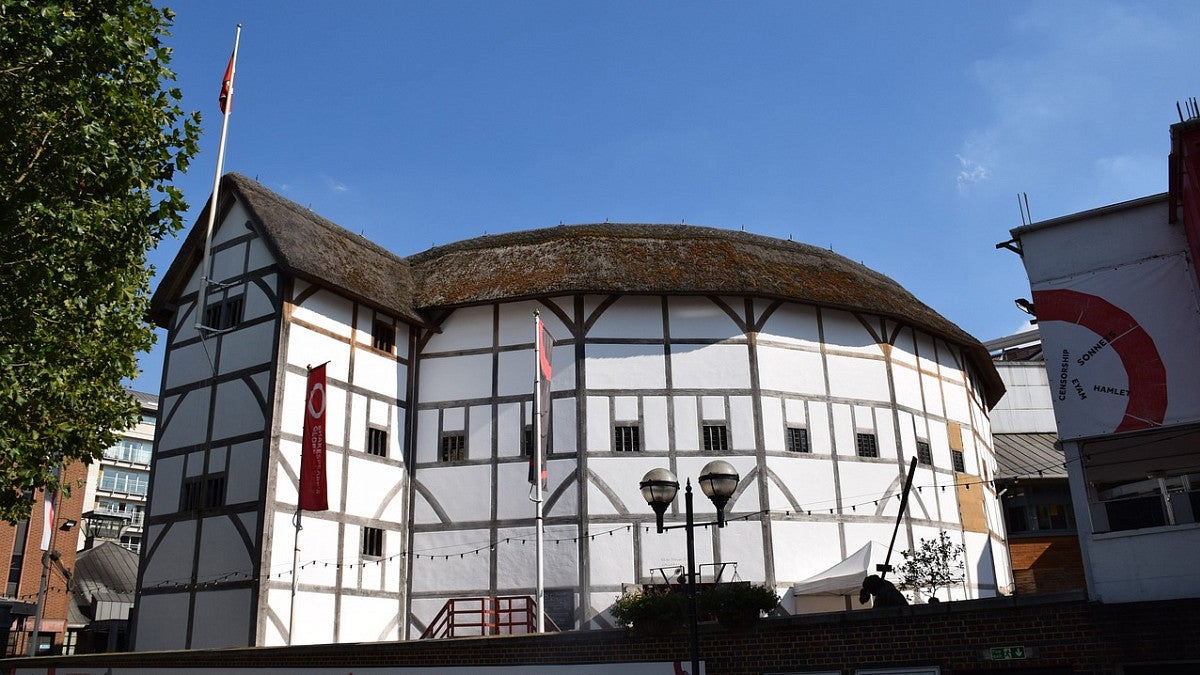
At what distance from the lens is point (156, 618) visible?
74.3 ft

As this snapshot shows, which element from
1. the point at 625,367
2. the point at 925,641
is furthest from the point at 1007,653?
the point at 625,367

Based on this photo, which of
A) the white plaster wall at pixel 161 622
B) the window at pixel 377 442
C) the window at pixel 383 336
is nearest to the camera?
the white plaster wall at pixel 161 622

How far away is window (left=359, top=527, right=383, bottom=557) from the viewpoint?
77.0 ft

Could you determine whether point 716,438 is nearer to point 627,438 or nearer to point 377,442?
point 627,438

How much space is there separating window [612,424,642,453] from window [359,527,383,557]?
6363mm

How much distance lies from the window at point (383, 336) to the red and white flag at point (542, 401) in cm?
612

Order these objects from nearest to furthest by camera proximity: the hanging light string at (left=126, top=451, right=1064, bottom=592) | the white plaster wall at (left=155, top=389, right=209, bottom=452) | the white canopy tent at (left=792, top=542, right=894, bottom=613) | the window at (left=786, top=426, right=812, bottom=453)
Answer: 1. the white canopy tent at (left=792, top=542, right=894, bottom=613)
2. the hanging light string at (left=126, top=451, right=1064, bottom=592)
3. the white plaster wall at (left=155, top=389, right=209, bottom=452)
4. the window at (left=786, top=426, right=812, bottom=453)

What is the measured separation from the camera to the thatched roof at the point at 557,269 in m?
24.8

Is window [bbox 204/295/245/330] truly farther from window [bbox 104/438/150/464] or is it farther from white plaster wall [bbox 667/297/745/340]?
window [bbox 104/438/150/464]

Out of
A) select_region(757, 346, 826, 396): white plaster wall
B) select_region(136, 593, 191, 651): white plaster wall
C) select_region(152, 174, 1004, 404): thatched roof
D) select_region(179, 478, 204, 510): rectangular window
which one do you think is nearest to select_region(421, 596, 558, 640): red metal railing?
select_region(136, 593, 191, 651): white plaster wall

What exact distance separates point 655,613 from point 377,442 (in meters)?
13.4

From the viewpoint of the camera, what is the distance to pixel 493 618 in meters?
23.0

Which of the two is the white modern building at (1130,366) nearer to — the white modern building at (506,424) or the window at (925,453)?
the white modern building at (506,424)

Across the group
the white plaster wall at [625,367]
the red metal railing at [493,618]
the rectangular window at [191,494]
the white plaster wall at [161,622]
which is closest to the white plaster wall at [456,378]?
the white plaster wall at [625,367]
